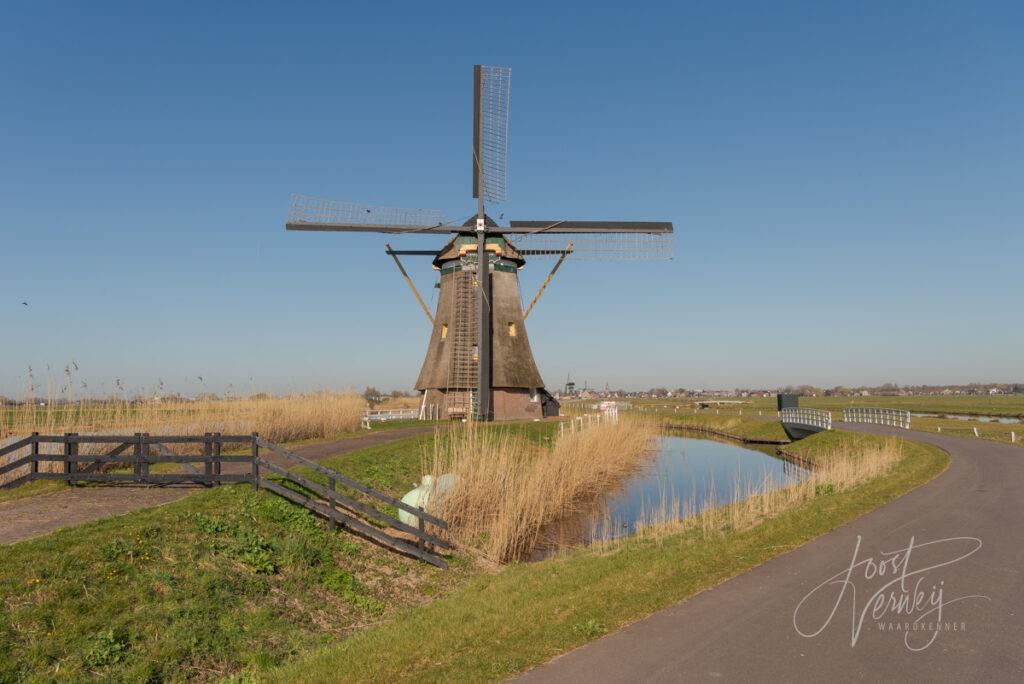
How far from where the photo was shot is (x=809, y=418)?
38.4 metres

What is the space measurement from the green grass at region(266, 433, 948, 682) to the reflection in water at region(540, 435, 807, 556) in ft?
10.2

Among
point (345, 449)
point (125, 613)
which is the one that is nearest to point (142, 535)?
point (125, 613)

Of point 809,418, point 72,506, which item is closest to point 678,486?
point 809,418

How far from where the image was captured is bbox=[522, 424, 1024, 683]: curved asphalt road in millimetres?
5742

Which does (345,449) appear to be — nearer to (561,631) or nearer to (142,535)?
(142,535)

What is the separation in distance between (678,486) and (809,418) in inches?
733

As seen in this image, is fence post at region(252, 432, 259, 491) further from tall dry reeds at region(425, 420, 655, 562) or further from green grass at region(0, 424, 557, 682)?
tall dry reeds at region(425, 420, 655, 562)

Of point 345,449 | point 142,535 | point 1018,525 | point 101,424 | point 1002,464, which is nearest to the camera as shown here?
point 142,535

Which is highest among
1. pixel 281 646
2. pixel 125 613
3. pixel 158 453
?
pixel 158 453

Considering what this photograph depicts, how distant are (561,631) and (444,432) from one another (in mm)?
19132

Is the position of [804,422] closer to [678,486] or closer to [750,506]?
A: [678,486]

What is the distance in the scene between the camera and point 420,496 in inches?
559

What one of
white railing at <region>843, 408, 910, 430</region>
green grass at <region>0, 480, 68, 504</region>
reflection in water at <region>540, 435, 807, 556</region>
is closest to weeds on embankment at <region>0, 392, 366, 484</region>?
green grass at <region>0, 480, 68, 504</region>

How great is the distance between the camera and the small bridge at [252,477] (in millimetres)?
12625
